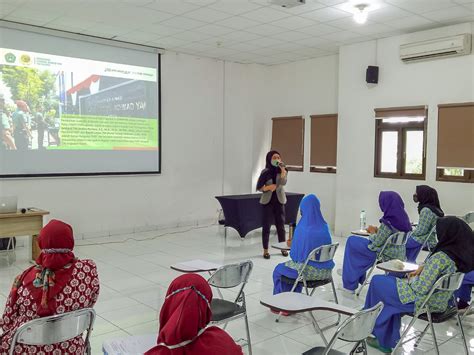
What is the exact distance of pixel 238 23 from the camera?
246 inches

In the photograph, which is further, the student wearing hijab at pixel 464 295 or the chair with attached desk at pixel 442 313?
the student wearing hijab at pixel 464 295

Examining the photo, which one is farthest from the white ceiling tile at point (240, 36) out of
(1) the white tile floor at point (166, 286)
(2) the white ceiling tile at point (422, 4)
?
(1) the white tile floor at point (166, 286)

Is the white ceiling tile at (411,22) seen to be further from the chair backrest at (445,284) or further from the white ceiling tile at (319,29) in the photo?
the chair backrest at (445,284)

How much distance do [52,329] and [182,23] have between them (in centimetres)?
513

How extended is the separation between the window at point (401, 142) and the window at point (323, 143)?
104 cm

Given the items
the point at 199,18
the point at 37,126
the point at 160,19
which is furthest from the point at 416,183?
the point at 37,126

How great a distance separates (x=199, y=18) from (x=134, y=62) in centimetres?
205

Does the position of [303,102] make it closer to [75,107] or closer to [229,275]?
[75,107]

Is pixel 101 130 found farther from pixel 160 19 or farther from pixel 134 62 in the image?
pixel 160 19

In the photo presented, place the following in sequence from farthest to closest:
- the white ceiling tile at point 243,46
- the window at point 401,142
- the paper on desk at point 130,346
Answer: the white ceiling tile at point 243,46 → the window at point 401,142 → the paper on desk at point 130,346

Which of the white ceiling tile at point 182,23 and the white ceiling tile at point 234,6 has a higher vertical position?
the white ceiling tile at point 182,23

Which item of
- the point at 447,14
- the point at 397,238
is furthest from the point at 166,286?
the point at 447,14

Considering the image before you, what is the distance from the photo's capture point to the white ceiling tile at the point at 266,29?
21.0 ft

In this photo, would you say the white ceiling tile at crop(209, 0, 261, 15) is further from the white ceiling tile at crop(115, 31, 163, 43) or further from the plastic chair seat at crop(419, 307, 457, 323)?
the plastic chair seat at crop(419, 307, 457, 323)
